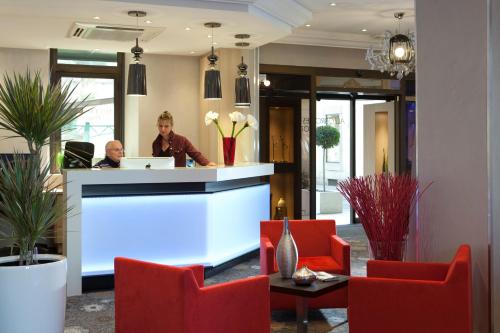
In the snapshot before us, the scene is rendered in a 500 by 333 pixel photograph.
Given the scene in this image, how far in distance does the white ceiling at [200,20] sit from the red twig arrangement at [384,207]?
10.9 feet

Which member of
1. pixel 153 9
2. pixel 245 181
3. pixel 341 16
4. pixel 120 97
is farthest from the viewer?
pixel 120 97

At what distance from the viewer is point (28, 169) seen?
12.0 ft

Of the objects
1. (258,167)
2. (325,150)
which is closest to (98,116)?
(258,167)

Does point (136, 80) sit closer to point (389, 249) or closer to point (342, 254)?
point (342, 254)

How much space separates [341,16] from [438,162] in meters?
4.71

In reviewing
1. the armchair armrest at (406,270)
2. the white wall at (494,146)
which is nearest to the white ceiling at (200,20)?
the white wall at (494,146)

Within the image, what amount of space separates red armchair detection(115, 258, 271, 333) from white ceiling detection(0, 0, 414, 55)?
11.6 ft

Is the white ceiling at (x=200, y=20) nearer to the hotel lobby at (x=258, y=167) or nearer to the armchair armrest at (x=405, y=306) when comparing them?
the hotel lobby at (x=258, y=167)

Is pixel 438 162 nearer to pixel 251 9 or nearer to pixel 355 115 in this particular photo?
pixel 251 9

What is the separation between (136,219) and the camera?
19.6 feet

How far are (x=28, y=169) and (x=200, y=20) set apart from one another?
3.83 metres

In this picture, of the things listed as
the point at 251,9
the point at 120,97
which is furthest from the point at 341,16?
the point at 120,97

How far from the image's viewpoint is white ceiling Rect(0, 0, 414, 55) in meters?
6.31

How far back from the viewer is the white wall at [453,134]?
3920mm
